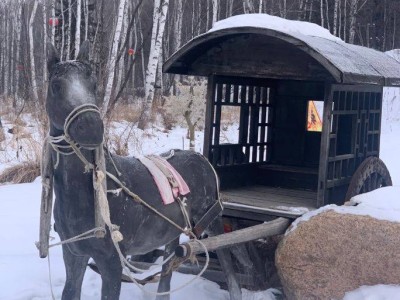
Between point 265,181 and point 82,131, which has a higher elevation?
point 82,131

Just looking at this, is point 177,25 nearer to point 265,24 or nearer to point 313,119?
point 313,119

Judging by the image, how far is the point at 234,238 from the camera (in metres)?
5.09

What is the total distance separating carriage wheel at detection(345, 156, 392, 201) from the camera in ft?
21.5

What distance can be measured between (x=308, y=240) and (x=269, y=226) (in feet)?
1.27

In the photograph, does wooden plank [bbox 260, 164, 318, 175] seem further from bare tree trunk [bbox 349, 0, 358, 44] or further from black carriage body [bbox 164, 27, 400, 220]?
bare tree trunk [bbox 349, 0, 358, 44]

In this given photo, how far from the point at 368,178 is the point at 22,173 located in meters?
5.91

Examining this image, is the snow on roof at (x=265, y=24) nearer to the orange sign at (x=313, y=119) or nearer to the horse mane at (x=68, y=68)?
the orange sign at (x=313, y=119)

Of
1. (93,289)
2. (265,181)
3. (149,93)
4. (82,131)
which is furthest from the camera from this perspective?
(149,93)

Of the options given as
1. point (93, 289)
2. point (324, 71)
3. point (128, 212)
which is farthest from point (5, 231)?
point (324, 71)

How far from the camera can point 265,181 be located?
26.2ft

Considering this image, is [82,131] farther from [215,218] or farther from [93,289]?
[93,289]

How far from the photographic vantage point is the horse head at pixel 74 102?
3.75 m

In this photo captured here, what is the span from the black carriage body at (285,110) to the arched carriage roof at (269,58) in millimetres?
11

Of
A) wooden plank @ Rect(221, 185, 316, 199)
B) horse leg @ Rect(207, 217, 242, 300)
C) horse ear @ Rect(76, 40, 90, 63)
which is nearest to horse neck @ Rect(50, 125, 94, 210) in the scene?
horse ear @ Rect(76, 40, 90, 63)
